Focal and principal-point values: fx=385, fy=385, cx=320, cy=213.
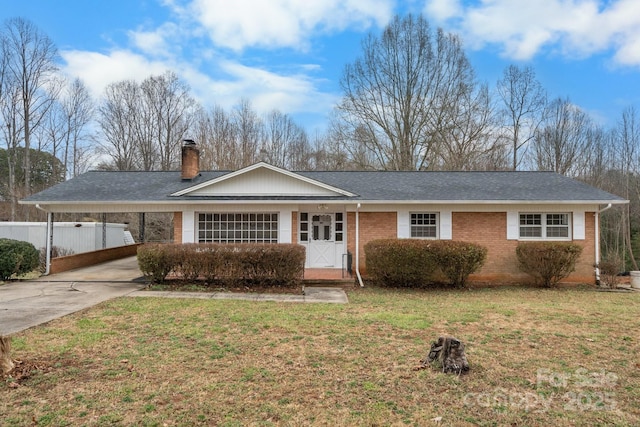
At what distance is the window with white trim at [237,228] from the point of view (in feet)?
44.1

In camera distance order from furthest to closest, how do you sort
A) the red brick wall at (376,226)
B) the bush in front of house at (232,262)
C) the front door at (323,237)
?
the front door at (323,237) → the red brick wall at (376,226) → the bush in front of house at (232,262)

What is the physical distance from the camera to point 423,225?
1348 cm

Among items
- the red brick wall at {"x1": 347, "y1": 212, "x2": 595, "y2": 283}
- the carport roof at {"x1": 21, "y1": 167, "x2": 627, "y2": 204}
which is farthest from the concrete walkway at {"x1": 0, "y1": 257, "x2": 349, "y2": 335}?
the red brick wall at {"x1": 347, "y1": 212, "x2": 595, "y2": 283}

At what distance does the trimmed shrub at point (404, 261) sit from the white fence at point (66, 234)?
14.3m

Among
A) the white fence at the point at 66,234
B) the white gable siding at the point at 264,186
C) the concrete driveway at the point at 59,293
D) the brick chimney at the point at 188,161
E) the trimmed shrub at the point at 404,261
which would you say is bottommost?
the concrete driveway at the point at 59,293

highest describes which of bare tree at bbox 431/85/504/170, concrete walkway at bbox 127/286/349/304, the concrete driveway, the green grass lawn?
bare tree at bbox 431/85/504/170

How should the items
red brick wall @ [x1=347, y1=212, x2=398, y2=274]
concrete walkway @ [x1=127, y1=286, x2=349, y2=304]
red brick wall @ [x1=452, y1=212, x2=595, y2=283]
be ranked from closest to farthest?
concrete walkway @ [x1=127, y1=286, x2=349, y2=304], red brick wall @ [x1=452, y1=212, x2=595, y2=283], red brick wall @ [x1=347, y1=212, x2=398, y2=274]

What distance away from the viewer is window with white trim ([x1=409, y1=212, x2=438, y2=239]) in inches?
530

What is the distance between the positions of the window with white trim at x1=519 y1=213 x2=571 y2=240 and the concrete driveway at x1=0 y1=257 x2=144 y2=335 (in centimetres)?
1263

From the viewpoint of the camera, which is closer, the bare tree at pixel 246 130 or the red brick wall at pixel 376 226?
the red brick wall at pixel 376 226

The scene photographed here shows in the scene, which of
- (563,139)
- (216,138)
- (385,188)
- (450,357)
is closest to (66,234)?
(385,188)

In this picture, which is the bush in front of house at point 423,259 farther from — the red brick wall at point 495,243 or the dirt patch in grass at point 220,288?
the dirt patch in grass at point 220,288

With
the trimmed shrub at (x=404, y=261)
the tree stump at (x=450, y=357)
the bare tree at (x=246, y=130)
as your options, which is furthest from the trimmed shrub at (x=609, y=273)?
the bare tree at (x=246, y=130)

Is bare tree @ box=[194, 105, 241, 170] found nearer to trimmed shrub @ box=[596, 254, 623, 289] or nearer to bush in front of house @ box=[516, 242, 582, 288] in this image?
bush in front of house @ box=[516, 242, 582, 288]
